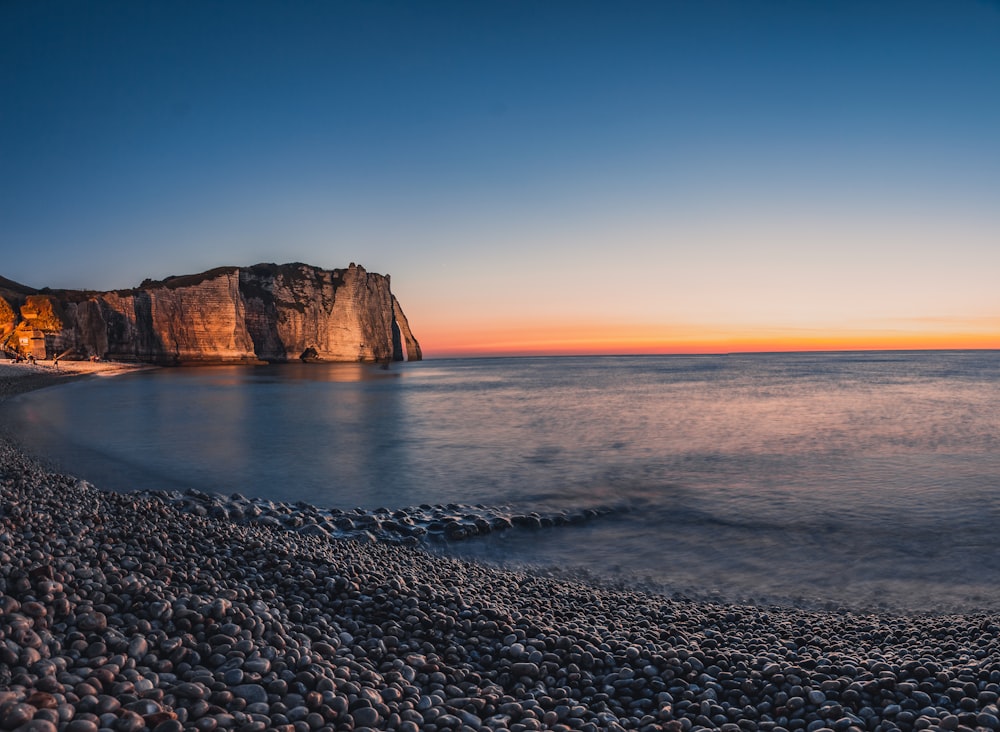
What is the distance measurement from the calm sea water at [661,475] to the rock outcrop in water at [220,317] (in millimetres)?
61073

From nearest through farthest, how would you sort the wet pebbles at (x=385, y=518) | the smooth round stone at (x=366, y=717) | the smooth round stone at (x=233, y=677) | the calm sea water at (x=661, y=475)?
the smooth round stone at (x=366, y=717) → the smooth round stone at (x=233, y=677) → the calm sea water at (x=661, y=475) → the wet pebbles at (x=385, y=518)

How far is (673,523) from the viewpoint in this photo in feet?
28.8

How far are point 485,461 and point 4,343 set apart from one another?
260 feet

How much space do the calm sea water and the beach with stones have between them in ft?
4.40

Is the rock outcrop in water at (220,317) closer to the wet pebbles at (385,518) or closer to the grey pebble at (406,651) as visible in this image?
the wet pebbles at (385,518)

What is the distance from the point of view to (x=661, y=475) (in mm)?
12594

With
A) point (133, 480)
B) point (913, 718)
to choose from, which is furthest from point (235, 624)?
point (133, 480)

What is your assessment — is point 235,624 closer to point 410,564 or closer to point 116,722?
point 116,722

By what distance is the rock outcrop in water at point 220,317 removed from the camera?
85000 millimetres

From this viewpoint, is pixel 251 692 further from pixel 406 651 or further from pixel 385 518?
pixel 385 518

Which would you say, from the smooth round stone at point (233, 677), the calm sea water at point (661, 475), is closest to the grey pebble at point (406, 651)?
the smooth round stone at point (233, 677)

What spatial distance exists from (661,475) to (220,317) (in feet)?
284

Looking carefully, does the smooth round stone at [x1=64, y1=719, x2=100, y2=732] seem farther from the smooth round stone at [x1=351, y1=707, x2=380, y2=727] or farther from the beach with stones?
the smooth round stone at [x1=351, y1=707, x2=380, y2=727]

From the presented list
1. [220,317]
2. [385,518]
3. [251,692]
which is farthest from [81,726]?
[220,317]
